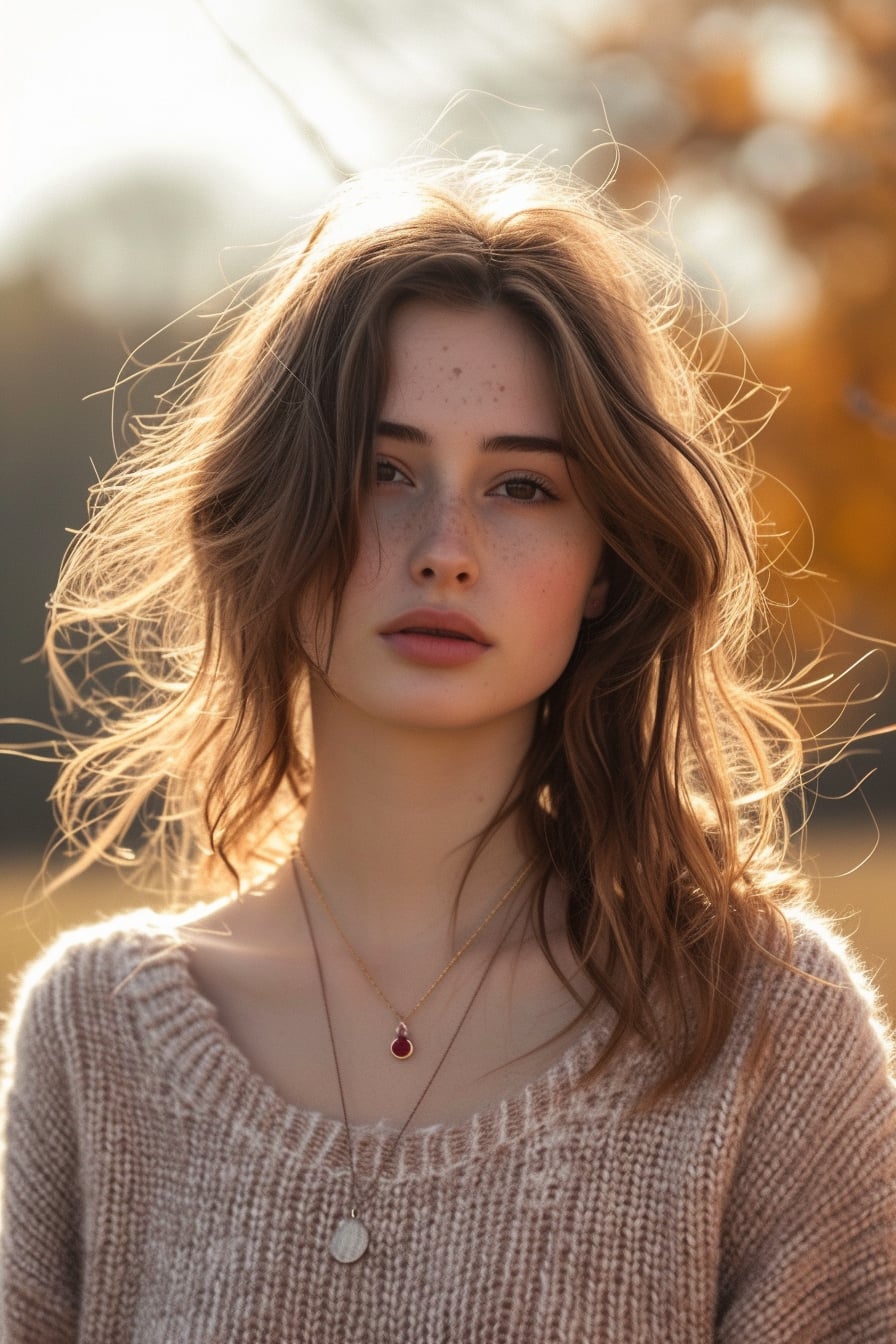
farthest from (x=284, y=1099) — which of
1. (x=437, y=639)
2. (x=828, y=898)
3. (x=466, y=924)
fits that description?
(x=828, y=898)

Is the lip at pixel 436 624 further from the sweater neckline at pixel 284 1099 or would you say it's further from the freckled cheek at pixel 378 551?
the sweater neckline at pixel 284 1099

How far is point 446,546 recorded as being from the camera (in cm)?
167

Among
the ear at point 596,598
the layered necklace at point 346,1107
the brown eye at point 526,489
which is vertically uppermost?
the brown eye at point 526,489

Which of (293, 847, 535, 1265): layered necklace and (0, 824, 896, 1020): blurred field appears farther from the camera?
(0, 824, 896, 1020): blurred field

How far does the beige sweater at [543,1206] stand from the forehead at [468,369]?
0.63 metres

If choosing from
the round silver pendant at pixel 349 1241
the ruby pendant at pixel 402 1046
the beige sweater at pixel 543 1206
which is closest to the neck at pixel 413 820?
the ruby pendant at pixel 402 1046

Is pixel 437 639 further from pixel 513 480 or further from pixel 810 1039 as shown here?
pixel 810 1039

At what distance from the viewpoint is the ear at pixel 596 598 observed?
6.22ft

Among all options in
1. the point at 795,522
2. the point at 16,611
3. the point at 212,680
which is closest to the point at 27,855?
the point at 16,611

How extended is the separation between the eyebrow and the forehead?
0.4 inches

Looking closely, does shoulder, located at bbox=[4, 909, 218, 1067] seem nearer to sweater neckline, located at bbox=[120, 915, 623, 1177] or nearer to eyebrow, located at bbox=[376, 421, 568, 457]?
sweater neckline, located at bbox=[120, 915, 623, 1177]

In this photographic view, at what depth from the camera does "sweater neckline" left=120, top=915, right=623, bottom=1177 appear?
1676 millimetres

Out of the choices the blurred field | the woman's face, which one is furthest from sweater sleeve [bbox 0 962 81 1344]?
the blurred field

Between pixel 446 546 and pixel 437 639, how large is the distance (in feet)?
0.32
